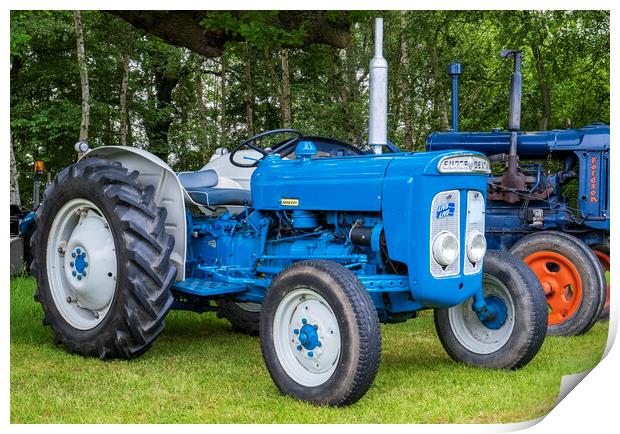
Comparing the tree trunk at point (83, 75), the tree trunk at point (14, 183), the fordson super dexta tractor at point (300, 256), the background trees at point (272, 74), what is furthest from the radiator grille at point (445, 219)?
the tree trunk at point (14, 183)

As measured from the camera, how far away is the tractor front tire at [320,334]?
10.8 feet

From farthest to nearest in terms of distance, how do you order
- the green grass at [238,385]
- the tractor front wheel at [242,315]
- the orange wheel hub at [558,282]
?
the tractor front wheel at [242,315]
the orange wheel hub at [558,282]
the green grass at [238,385]

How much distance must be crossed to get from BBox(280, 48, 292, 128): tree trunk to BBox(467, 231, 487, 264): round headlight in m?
1.03

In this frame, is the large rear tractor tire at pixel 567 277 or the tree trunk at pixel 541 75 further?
the large rear tractor tire at pixel 567 277

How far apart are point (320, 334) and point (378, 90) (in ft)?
3.10

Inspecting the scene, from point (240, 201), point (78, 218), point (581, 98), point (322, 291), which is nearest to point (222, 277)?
point (240, 201)

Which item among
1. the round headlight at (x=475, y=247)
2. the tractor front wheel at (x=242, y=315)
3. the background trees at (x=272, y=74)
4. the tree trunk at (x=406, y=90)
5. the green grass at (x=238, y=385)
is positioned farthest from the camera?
the tractor front wheel at (x=242, y=315)

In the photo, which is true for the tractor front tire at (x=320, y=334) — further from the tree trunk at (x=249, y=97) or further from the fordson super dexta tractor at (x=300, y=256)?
the tree trunk at (x=249, y=97)

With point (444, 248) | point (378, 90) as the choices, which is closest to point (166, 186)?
point (378, 90)

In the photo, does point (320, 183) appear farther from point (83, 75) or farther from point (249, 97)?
point (83, 75)

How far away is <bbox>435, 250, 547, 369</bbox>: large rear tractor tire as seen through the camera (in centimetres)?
388

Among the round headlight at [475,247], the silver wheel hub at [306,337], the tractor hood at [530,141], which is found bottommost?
the silver wheel hub at [306,337]
